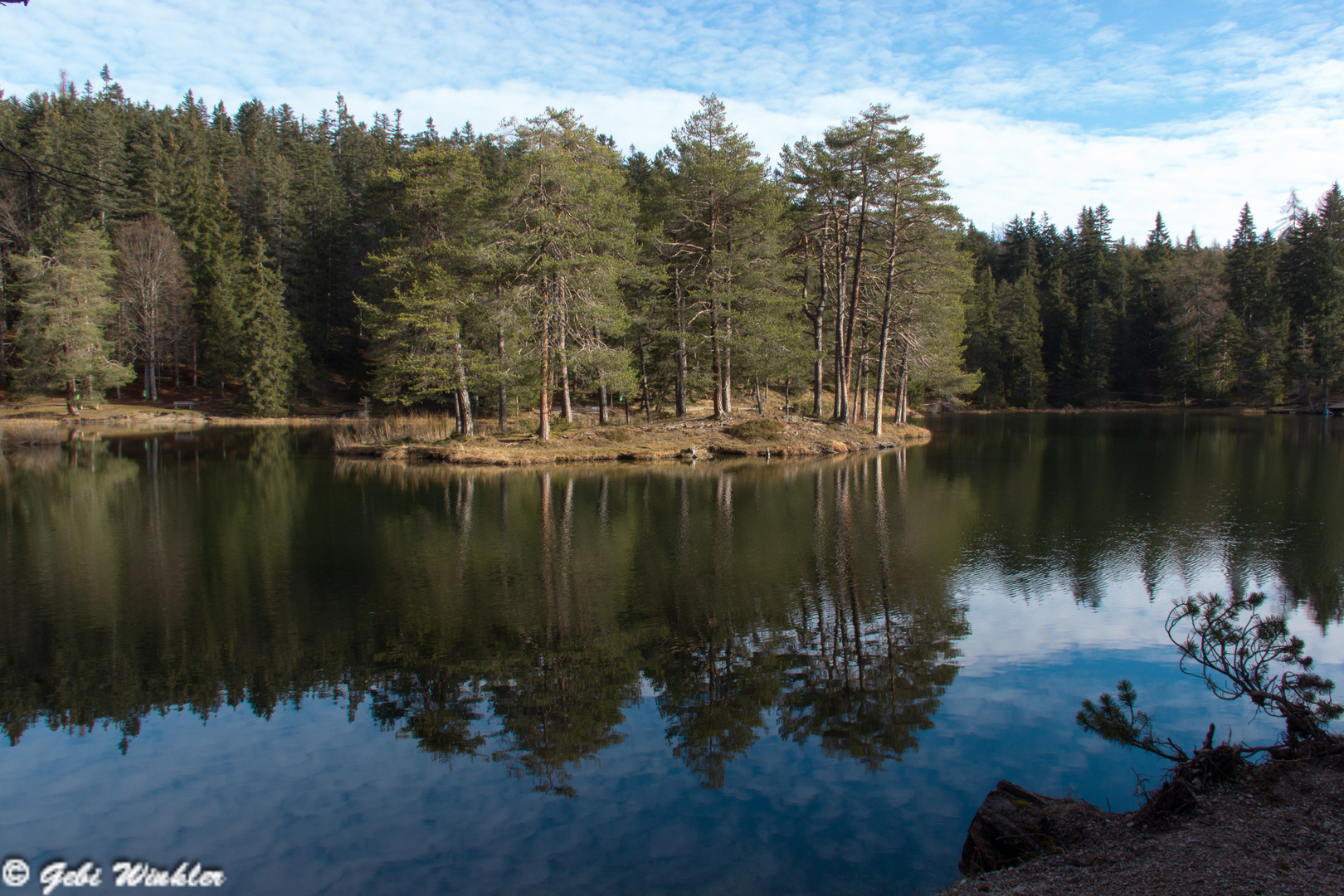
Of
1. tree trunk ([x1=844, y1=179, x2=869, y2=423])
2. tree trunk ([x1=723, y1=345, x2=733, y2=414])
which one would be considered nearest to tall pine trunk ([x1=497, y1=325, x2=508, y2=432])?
tree trunk ([x1=723, y1=345, x2=733, y2=414])

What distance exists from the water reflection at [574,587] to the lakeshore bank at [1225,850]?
7.52ft

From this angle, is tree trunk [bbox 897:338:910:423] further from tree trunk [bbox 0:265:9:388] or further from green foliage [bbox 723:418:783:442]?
tree trunk [bbox 0:265:9:388]

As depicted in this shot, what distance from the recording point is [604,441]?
3394cm

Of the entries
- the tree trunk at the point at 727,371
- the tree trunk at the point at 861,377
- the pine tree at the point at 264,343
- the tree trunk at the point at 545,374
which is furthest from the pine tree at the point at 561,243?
the pine tree at the point at 264,343

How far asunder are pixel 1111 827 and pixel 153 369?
69169mm

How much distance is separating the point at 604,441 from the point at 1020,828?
95.3 ft

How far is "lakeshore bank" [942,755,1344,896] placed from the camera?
4297 millimetres

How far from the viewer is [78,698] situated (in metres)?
8.62

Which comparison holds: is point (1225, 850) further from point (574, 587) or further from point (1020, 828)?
point (574, 587)

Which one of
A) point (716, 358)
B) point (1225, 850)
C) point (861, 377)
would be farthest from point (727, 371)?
point (1225, 850)

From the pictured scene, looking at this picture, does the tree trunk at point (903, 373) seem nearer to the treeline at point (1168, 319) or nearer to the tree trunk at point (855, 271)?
the tree trunk at point (855, 271)

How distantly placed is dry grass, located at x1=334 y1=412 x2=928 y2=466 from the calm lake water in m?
11.9

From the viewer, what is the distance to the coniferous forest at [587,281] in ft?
107

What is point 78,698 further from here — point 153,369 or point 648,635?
point 153,369
